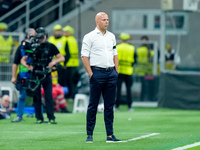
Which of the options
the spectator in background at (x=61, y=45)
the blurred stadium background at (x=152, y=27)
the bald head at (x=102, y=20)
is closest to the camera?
the bald head at (x=102, y=20)

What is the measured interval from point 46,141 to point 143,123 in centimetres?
423

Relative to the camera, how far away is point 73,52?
21.8 metres

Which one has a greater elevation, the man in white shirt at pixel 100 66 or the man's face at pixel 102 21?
Result: the man's face at pixel 102 21

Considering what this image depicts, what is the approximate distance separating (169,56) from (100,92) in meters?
10.3

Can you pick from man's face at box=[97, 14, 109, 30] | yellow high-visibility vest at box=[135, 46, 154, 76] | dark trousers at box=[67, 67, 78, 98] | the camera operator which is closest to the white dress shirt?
man's face at box=[97, 14, 109, 30]

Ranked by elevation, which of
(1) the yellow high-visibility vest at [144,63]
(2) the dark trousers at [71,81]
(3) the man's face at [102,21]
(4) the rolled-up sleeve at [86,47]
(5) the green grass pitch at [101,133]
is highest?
(3) the man's face at [102,21]

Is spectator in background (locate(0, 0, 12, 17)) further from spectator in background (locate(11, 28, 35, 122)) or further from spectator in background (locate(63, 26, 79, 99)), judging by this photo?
spectator in background (locate(11, 28, 35, 122))

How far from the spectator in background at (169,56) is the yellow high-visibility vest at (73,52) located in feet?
10.1

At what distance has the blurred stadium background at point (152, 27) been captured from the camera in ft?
63.7

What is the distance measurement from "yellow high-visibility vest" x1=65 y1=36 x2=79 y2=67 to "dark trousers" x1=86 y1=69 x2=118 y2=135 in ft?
37.1

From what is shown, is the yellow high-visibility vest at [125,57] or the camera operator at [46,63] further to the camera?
the yellow high-visibility vest at [125,57]

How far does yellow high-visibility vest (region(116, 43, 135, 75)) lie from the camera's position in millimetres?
19011

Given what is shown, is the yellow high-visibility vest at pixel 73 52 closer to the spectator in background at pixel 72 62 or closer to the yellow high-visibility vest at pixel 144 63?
the spectator in background at pixel 72 62

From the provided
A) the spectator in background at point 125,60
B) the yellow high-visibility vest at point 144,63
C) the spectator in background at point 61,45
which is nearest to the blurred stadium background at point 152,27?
the yellow high-visibility vest at point 144,63
